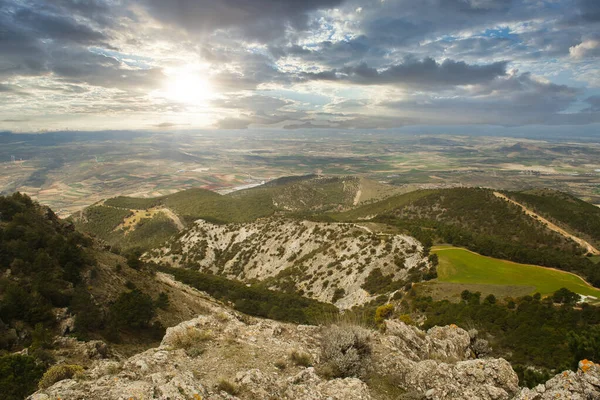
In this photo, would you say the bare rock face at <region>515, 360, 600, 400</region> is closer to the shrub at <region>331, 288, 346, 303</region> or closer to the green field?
the green field

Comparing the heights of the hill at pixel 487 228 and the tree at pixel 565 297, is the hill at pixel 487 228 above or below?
below

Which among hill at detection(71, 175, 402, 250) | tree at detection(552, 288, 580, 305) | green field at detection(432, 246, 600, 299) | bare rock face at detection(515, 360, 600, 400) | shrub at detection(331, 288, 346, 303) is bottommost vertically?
hill at detection(71, 175, 402, 250)

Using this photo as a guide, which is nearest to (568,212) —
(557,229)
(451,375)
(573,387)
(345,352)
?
(557,229)

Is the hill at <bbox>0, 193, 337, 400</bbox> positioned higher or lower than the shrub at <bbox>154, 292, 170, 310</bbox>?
higher

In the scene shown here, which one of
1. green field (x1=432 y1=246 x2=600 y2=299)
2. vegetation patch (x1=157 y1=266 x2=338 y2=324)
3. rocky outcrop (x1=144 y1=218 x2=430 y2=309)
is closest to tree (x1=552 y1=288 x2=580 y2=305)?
green field (x1=432 y1=246 x2=600 y2=299)

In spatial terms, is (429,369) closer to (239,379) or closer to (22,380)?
(239,379)

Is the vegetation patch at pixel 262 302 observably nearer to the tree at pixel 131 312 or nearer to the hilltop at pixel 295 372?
the tree at pixel 131 312

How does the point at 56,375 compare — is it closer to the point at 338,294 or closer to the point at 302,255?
the point at 338,294

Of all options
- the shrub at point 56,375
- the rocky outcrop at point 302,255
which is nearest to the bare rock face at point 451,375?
the shrub at point 56,375
